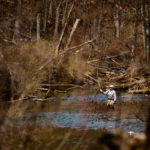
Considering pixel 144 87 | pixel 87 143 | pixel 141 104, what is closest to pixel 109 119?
pixel 141 104

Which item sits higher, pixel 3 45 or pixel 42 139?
pixel 3 45

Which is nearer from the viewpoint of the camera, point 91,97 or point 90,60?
point 91,97

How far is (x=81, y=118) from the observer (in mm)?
16375

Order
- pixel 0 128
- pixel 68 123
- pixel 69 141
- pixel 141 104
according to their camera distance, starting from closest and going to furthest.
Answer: pixel 0 128, pixel 69 141, pixel 68 123, pixel 141 104

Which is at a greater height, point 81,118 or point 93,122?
point 93,122

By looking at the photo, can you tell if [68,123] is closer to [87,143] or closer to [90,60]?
[87,143]

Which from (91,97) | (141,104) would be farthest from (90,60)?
(141,104)

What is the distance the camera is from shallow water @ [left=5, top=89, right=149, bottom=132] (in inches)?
518

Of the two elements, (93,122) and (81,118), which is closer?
(93,122)

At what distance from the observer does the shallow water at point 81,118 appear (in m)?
13.1

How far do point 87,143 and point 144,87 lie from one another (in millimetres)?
13632

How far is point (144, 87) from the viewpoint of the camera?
23047 millimetres

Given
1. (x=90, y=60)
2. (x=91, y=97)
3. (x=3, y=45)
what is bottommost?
(x=91, y=97)

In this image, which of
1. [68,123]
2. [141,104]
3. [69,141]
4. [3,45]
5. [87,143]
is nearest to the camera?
[87,143]
